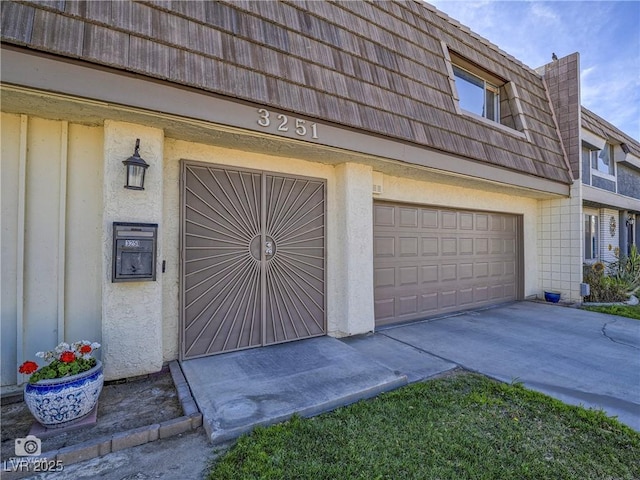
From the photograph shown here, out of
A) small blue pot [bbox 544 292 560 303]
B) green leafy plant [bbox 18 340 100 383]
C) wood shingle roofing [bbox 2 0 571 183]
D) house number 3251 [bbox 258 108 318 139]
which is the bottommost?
small blue pot [bbox 544 292 560 303]

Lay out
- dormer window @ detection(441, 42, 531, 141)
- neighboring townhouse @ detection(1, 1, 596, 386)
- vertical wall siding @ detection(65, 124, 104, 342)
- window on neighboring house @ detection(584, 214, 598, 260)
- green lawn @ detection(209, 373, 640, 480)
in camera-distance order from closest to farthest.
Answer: green lawn @ detection(209, 373, 640, 480) < neighboring townhouse @ detection(1, 1, 596, 386) < vertical wall siding @ detection(65, 124, 104, 342) < dormer window @ detection(441, 42, 531, 141) < window on neighboring house @ detection(584, 214, 598, 260)

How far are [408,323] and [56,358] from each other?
4.78 m

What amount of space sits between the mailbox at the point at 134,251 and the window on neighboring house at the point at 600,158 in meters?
10.3

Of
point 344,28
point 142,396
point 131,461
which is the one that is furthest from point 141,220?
point 344,28

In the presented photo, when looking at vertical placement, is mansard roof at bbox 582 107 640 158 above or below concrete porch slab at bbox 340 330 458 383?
above

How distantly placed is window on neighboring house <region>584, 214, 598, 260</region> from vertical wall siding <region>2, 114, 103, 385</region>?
12.1 metres

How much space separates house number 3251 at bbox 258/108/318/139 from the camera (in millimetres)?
3209

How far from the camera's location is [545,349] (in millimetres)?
4184

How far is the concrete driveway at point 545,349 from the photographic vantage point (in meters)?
3.06

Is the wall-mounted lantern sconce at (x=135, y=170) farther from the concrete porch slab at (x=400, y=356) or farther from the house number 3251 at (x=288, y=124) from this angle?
the concrete porch slab at (x=400, y=356)

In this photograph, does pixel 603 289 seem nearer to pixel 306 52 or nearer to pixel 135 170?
pixel 306 52

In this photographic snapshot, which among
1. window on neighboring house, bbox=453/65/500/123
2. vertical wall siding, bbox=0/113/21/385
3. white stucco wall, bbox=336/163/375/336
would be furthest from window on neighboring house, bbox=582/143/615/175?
vertical wall siding, bbox=0/113/21/385

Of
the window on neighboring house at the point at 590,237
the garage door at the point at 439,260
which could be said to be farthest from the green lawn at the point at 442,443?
the window on neighboring house at the point at 590,237

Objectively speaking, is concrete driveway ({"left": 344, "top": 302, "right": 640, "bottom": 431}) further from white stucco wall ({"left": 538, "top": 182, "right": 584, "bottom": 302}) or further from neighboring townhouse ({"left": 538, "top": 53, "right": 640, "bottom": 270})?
neighboring townhouse ({"left": 538, "top": 53, "right": 640, "bottom": 270})
